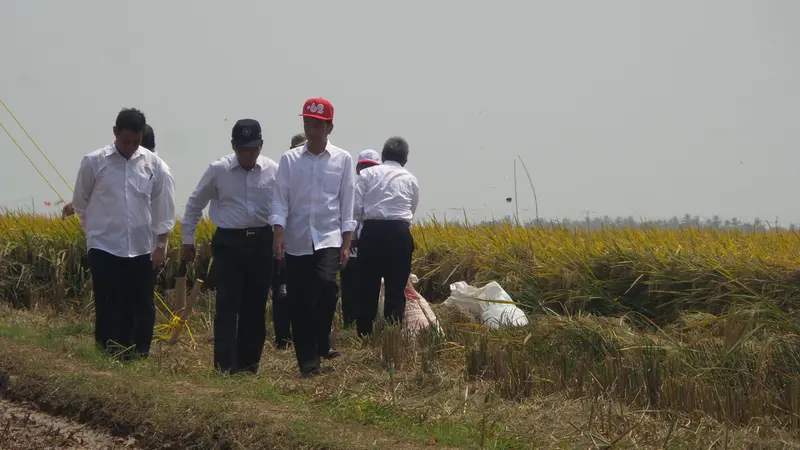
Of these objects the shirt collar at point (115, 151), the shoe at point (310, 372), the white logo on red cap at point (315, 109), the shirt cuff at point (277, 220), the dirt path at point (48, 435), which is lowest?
the shoe at point (310, 372)

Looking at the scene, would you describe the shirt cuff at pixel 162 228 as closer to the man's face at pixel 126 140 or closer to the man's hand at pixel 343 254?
the man's face at pixel 126 140

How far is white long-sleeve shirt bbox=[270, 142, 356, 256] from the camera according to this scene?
7316 mm

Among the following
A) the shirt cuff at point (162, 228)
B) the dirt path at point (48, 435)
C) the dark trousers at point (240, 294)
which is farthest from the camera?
the shirt cuff at point (162, 228)

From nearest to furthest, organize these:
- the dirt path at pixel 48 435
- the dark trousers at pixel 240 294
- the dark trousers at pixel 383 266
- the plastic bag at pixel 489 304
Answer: the dirt path at pixel 48 435 → the dark trousers at pixel 240 294 → the dark trousers at pixel 383 266 → the plastic bag at pixel 489 304

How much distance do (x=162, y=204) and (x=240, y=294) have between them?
0.99 meters

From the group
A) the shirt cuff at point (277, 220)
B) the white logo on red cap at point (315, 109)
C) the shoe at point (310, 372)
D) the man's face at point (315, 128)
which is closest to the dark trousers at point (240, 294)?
the shirt cuff at point (277, 220)

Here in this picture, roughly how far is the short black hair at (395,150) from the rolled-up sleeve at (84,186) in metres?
2.69

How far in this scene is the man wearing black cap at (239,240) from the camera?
24.8 feet

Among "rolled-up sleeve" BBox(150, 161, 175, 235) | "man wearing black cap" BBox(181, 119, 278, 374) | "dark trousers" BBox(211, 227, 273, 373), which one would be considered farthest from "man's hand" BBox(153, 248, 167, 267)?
"dark trousers" BBox(211, 227, 273, 373)

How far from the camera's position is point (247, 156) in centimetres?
763

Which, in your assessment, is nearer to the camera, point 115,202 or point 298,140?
point 115,202

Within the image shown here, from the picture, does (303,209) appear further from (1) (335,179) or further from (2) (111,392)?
(2) (111,392)

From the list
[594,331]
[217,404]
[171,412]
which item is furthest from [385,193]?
[171,412]

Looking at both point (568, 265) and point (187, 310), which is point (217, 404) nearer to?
point (187, 310)
